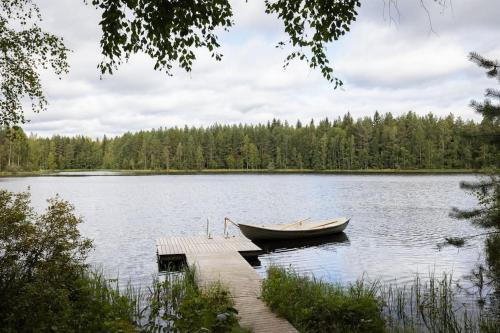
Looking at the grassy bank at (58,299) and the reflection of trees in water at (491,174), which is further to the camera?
the reflection of trees in water at (491,174)

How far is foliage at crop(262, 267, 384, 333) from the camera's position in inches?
310

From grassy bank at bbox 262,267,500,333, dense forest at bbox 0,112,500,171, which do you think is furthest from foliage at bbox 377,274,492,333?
dense forest at bbox 0,112,500,171

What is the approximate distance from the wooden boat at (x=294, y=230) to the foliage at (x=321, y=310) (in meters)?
11.2

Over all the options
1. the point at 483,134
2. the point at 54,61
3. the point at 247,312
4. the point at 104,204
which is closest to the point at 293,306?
the point at 247,312

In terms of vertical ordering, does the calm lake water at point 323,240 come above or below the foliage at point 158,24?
below

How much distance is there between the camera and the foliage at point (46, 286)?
5086 millimetres

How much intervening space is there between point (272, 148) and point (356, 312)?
127783 mm

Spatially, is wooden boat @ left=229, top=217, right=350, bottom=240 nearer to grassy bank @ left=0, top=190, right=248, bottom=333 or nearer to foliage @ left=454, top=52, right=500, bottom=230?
grassy bank @ left=0, top=190, right=248, bottom=333

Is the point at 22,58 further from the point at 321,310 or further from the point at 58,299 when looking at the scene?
the point at 321,310

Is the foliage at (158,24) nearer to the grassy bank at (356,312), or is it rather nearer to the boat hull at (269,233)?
the grassy bank at (356,312)

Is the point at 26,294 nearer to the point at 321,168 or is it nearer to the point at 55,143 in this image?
the point at 321,168

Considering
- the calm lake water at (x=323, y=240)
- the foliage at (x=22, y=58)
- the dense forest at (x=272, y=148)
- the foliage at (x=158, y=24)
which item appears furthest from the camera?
the dense forest at (x=272, y=148)

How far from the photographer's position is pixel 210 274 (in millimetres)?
12070

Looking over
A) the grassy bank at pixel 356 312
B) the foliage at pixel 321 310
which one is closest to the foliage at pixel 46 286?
the foliage at pixel 321 310
